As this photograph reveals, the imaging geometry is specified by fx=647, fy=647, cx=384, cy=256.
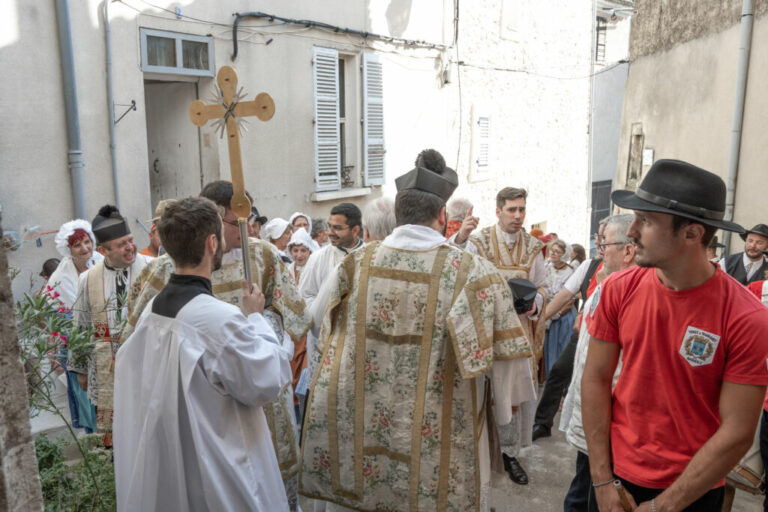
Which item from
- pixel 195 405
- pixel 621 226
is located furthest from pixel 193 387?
pixel 621 226

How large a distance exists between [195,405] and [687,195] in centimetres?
179

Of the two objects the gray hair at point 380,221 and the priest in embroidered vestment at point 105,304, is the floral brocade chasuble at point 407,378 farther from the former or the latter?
the priest in embroidered vestment at point 105,304

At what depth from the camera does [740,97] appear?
25.3 feet

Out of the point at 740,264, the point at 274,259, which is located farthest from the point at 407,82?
the point at 274,259

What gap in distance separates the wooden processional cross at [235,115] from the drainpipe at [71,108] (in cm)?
410

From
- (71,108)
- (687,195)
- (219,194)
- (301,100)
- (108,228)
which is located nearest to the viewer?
(687,195)

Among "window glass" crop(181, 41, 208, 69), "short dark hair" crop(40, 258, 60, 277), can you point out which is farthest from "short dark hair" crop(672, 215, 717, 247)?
"window glass" crop(181, 41, 208, 69)

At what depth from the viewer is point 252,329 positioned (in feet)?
7.72

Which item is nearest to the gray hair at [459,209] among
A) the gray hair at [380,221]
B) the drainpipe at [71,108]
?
the gray hair at [380,221]

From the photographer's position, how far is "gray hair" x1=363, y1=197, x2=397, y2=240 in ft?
12.3

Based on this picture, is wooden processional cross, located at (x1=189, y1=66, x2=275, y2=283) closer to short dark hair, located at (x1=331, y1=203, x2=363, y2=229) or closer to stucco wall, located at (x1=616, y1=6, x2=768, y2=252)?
short dark hair, located at (x1=331, y1=203, x2=363, y2=229)

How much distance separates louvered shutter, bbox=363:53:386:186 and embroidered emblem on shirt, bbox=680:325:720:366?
8430mm

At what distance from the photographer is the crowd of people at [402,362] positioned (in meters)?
2.10

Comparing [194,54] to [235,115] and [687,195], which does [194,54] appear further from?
[687,195]
